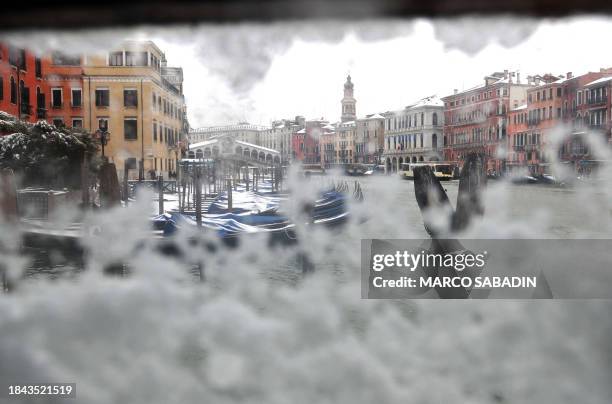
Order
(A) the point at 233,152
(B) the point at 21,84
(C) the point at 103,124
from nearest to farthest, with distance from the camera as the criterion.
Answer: (B) the point at 21,84 → (C) the point at 103,124 → (A) the point at 233,152

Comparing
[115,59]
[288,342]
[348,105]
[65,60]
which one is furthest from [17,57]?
[288,342]

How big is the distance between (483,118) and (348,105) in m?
0.75

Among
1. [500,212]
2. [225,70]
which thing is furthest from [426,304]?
[225,70]

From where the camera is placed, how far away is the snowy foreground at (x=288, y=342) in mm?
2227

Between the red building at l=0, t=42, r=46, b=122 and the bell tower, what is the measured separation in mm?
1315

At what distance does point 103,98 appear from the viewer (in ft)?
7.38

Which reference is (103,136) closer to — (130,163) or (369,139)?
(130,163)

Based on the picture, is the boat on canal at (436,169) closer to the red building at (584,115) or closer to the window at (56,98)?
the red building at (584,115)


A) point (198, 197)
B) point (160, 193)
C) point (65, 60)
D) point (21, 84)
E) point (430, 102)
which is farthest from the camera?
point (198, 197)

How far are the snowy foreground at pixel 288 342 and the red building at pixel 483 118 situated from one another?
0.87ft

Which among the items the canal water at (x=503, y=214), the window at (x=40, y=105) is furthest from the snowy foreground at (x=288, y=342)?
the window at (x=40, y=105)

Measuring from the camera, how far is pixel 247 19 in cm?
116

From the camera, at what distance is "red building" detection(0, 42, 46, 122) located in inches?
67.5

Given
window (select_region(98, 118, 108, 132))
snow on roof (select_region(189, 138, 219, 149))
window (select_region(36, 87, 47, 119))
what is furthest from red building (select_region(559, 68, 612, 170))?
window (select_region(36, 87, 47, 119))
